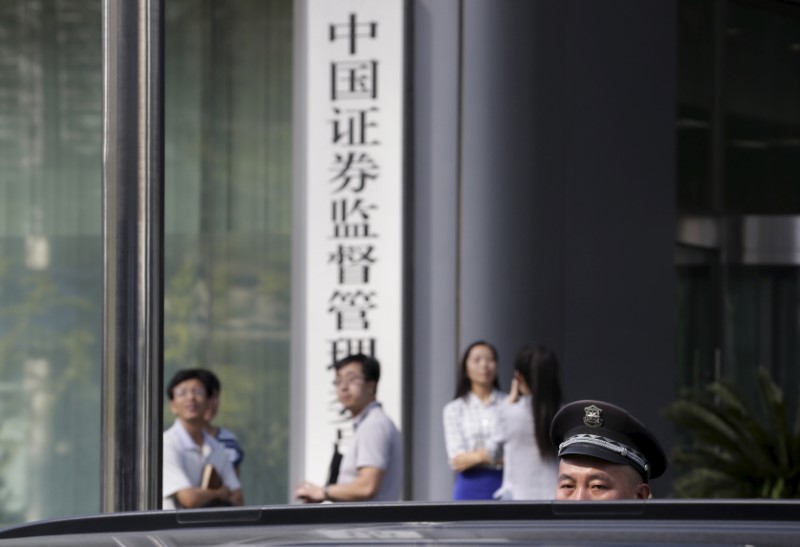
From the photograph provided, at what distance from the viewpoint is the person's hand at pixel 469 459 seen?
8023mm

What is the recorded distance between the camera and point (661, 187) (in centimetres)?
1114

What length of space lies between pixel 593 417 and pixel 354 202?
6738 millimetres

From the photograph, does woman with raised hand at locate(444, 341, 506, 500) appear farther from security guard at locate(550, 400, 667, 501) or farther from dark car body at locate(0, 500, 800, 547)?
dark car body at locate(0, 500, 800, 547)

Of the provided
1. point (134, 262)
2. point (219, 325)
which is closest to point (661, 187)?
point (219, 325)

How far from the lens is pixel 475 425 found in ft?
27.0

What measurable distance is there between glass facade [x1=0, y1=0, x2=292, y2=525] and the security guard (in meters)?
7.53

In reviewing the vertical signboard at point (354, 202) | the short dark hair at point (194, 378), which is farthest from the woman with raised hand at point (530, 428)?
the vertical signboard at point (354, 202)

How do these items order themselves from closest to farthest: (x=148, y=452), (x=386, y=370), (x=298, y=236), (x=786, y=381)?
1. (x=148, y=452)
2. (x=386, y=370)
3. (x=298, y=236)
4. (x=786, y=381)

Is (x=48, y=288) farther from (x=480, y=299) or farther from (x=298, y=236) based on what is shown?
(x=480, y=299)

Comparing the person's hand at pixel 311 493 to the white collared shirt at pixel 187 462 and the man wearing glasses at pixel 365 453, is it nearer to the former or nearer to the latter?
the man wearing glasses at pixel 365 453

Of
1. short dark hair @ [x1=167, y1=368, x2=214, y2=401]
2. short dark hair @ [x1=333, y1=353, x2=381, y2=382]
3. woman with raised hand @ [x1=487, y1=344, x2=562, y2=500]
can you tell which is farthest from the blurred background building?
short dark hair @ [x1=167, y1=368, x2=214, y2=401]

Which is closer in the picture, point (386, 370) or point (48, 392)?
point (386, 370)

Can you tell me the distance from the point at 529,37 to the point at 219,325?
3136 mm

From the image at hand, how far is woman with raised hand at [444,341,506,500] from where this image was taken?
802 cm
